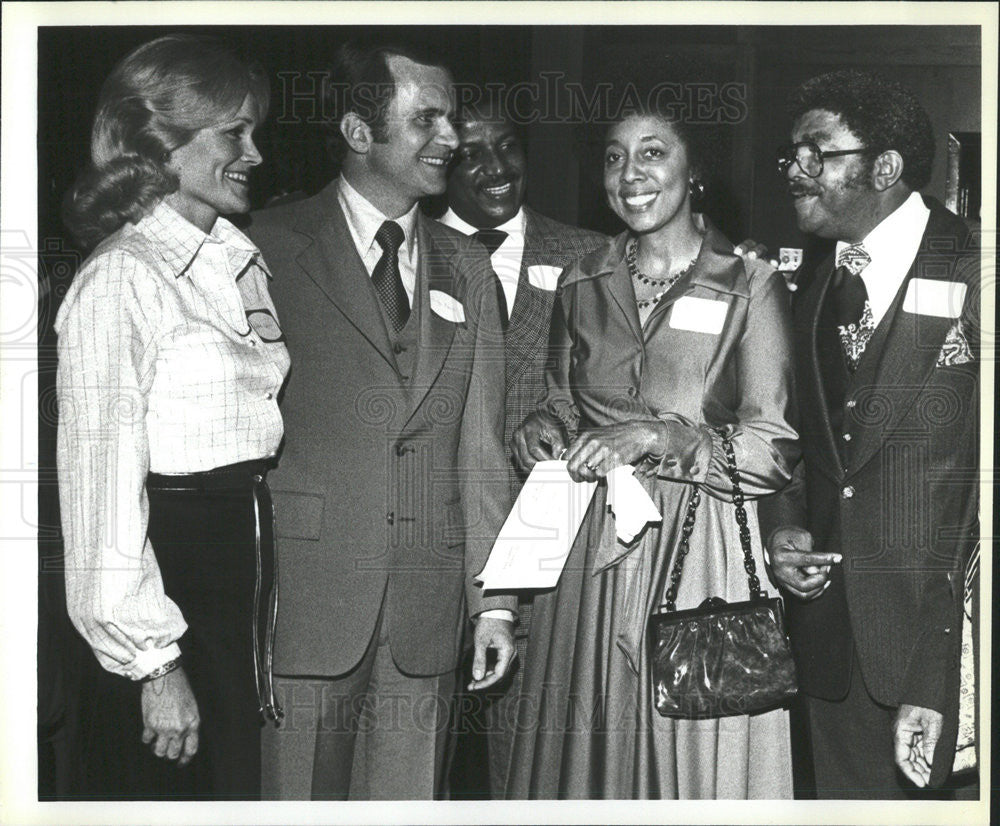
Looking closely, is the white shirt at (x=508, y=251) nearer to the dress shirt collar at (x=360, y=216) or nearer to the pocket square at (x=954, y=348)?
the dress shirt collar at (x=360, y=216)

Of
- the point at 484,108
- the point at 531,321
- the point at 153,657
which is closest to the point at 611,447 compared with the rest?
the point at 531,321

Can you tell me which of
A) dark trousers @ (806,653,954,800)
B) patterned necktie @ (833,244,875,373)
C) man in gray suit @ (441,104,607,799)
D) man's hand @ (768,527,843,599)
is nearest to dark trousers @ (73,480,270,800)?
man in gray suit @ (441,104,607,799)

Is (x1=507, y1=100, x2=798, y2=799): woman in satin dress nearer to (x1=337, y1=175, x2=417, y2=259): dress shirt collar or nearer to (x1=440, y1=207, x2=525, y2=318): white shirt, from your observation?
(x1=440, y1=207, x2=525, y2=318): white shirt

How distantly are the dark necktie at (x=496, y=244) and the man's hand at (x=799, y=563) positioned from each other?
988 mm

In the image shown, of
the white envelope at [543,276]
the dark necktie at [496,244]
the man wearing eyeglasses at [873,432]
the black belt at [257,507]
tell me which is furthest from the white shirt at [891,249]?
the black belt at [257,507]

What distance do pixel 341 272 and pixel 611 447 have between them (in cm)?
90

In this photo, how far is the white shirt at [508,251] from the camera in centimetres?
339

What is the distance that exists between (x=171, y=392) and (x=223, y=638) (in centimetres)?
70

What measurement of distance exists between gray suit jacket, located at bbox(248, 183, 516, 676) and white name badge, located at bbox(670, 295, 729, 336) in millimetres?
514

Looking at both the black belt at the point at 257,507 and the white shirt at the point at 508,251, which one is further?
the white shirt at the point at 508,251

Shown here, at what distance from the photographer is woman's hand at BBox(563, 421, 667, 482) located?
3.35 metres

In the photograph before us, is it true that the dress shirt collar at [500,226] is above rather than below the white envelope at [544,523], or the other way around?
above

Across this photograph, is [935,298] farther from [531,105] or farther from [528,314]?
[531,105]

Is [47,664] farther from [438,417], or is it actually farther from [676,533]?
[676,533]
